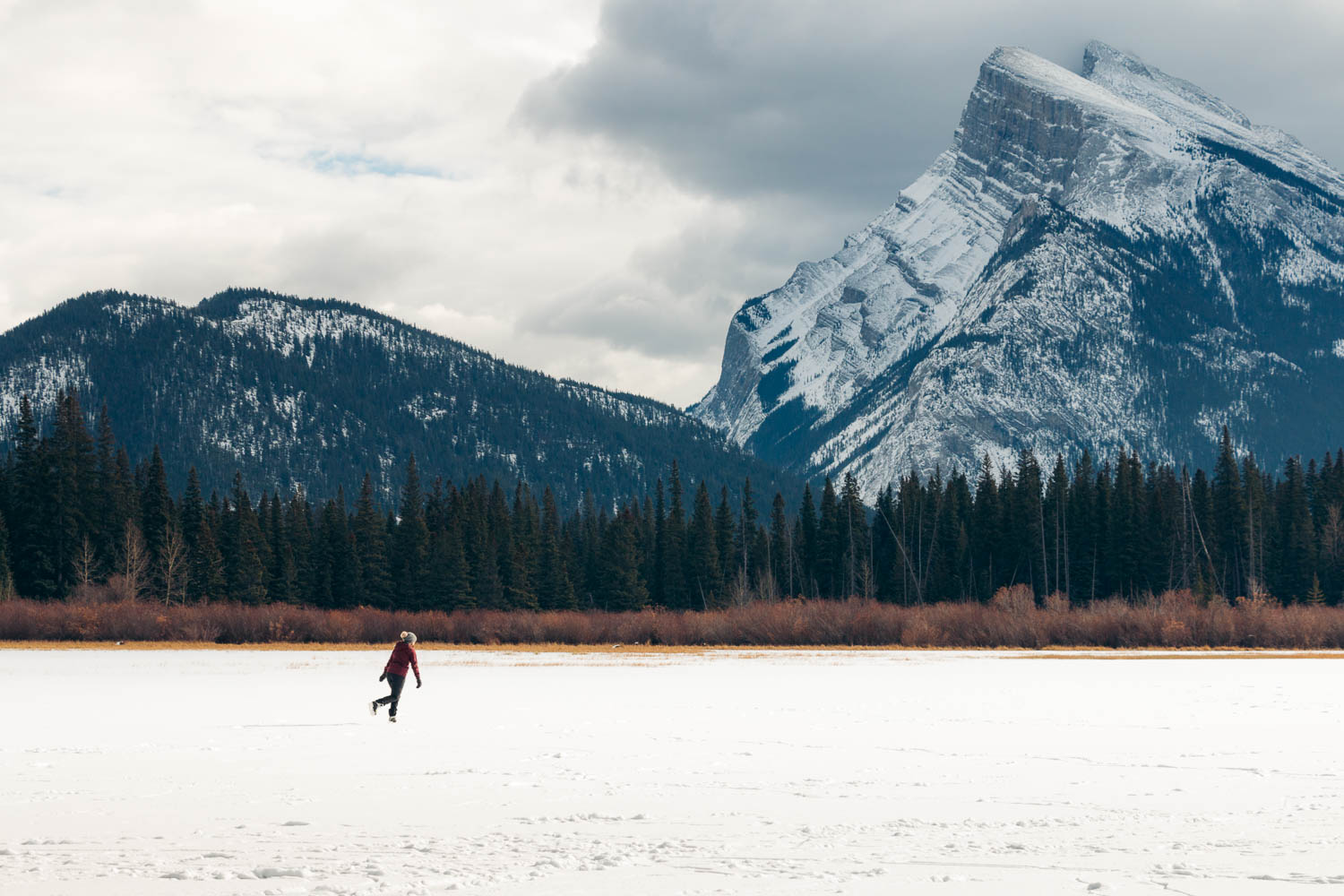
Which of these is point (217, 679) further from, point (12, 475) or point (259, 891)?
point (12, 475)

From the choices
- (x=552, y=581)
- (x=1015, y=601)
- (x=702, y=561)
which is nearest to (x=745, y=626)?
(x=1015, y=601)

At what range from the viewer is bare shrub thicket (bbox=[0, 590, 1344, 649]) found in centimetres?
7100

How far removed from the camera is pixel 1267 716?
30234 mm

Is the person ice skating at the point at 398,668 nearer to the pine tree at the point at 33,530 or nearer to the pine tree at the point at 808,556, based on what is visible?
the pine tree at the point at 33,530

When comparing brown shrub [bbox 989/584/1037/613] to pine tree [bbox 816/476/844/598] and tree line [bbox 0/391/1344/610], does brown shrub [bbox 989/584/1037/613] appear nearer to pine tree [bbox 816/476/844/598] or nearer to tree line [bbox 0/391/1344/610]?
tree line [bbox 0/391/1344/610]

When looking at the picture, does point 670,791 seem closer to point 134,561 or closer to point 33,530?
point 134,561

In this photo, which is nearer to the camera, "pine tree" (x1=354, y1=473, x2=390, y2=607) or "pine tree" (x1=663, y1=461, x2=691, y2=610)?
"pine tree" (x1=354, y1=473, x2=390, y2=607)

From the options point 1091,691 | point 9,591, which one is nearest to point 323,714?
point 1091,691

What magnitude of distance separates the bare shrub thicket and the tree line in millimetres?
15420

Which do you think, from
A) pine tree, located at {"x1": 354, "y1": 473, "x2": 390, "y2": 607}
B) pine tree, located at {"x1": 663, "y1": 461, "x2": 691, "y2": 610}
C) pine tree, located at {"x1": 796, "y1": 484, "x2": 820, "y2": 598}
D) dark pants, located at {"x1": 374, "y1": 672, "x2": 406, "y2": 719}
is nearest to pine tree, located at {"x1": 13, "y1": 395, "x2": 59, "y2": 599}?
pine tree, located at {"x1": 354, "y1": 473, "x2": 390, "y2": 607}

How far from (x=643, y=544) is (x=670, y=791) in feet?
382

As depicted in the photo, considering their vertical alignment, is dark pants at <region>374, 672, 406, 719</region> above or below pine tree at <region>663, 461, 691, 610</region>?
below

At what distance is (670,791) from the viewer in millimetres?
19672

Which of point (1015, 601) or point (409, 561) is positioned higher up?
point (409, 561)
